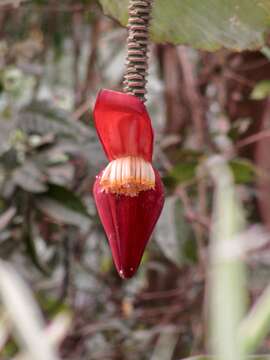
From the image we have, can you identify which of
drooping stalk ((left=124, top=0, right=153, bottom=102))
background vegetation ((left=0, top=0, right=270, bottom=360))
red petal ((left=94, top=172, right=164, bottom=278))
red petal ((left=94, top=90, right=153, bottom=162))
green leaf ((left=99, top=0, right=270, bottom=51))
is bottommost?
background vegetation ((left=0, top=0, right=270, bottom=360))

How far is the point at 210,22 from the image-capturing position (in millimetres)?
647

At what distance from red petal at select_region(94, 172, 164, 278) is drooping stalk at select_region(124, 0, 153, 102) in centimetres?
7

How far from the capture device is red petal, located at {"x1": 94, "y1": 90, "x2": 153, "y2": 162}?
481mm

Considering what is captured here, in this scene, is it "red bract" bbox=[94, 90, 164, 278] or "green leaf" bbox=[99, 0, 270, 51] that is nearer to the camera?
"red bract" bbox=[94, 90, 164, 278]

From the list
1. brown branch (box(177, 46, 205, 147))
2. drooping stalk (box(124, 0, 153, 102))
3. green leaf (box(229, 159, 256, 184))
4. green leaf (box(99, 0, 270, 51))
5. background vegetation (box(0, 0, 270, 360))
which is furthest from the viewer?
brown branch (box(177, 46, 205, 147))

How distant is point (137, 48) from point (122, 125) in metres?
0.06

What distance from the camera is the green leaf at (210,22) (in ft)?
2.06

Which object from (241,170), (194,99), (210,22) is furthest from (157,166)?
(210,22)

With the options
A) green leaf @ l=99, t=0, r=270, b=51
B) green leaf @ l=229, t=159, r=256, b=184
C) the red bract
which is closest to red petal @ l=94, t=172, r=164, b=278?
the red bract

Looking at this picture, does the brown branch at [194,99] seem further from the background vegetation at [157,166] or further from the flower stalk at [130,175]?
the flower stalk at [130,175]

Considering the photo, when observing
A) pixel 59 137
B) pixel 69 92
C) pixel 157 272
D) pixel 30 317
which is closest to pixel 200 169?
pixel 59 137

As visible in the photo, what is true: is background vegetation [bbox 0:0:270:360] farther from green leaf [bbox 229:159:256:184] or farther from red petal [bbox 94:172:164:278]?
red petal [bbox 94:172:164:278]

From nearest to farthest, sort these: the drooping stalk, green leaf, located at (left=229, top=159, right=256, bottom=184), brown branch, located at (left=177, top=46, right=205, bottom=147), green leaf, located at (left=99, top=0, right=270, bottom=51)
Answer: the drooping stalk → green leaf, located at (left=99, top=0, right=270, bottom=51) → green leaf, located at (left=229, top=159, right=256, bottom=184) → brown branch, located at (left=177, top=46, right=205, bottom=147)

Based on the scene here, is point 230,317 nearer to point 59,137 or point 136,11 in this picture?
point 136,11
